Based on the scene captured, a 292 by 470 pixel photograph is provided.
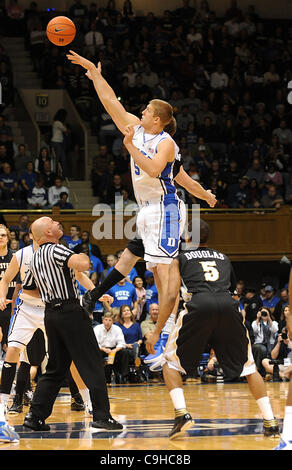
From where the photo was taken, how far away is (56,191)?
19.7m

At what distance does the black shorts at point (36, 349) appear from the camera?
34.6ft

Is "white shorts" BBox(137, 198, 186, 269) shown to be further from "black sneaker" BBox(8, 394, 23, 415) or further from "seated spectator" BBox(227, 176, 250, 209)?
"seated spectator" BBox(227, 176, 250, 209)

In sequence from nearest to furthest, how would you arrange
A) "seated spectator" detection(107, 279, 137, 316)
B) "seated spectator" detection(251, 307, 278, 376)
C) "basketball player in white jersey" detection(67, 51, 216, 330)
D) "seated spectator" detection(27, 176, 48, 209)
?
"basketball player in white jersey" detection(67, 51, 216, 330)
"seated spectator" detection(251, 307, 278, 376)
"seated spectator" detection(107, 279, 137, 316)
"seated spectator" detection(27, 176, 48, 209)

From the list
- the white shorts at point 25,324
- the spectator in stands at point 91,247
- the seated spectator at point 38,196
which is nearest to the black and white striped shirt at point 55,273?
the white shorts at point 25,324

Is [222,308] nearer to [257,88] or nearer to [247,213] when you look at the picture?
[247,213]

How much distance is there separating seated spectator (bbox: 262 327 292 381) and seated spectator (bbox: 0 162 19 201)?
7442 millimetres

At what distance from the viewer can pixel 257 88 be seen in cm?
2430

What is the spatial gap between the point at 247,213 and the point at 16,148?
6.21 meters

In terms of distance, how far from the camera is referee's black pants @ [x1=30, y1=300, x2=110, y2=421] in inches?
307

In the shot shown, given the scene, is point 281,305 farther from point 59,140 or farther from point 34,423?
point 34,423

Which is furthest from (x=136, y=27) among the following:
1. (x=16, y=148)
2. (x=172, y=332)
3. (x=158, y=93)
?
(x=172, y=332)

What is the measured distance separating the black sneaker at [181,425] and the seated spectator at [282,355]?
7.93 meters

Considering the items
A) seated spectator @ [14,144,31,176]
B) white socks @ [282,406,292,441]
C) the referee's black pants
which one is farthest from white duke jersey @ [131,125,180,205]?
seated spectator @ [14,144,31,176]

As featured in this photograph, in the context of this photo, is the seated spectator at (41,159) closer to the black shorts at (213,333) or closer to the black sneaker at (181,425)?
the black shorts at (213,333)
